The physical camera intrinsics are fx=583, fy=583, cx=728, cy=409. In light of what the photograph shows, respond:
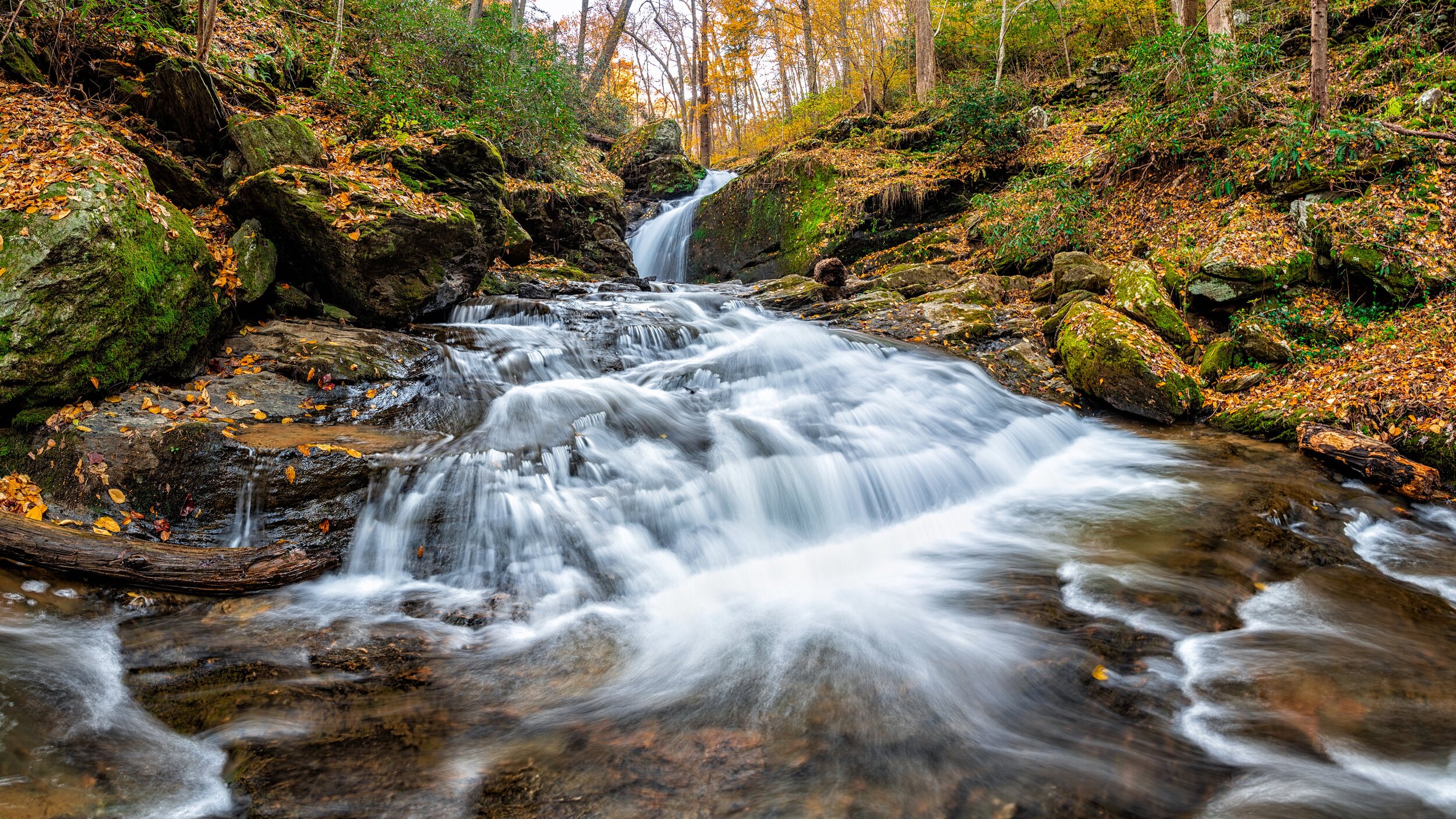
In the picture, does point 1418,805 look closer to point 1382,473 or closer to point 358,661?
point 1382,473

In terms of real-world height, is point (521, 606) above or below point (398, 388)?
below

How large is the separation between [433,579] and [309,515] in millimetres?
975

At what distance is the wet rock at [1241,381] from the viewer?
611cm

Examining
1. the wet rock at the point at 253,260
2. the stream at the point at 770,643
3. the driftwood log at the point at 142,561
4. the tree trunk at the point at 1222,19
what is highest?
the tree trunk at the point at 1222,19

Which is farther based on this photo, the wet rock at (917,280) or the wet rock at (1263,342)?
the wet rock at (917,280)

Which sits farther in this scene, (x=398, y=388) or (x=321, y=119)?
(x=321, y=119)

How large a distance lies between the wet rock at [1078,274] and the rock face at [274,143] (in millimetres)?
9734

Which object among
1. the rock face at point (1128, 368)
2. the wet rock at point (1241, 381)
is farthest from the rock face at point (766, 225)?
the wet rock at point (1241, 381)

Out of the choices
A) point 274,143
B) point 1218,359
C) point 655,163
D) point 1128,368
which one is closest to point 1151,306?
point 1218,359

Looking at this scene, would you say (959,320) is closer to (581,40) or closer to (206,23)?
(206,23)

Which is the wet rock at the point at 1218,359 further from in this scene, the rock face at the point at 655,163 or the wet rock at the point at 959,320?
the rock face at the point at 655,163

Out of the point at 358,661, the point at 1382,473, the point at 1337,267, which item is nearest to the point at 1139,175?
the point at 1337,267

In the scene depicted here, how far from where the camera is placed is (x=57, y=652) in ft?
8.54

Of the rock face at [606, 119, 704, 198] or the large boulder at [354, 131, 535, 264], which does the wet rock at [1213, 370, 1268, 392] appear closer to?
the large boulder at [354, 131, 535, 264]
